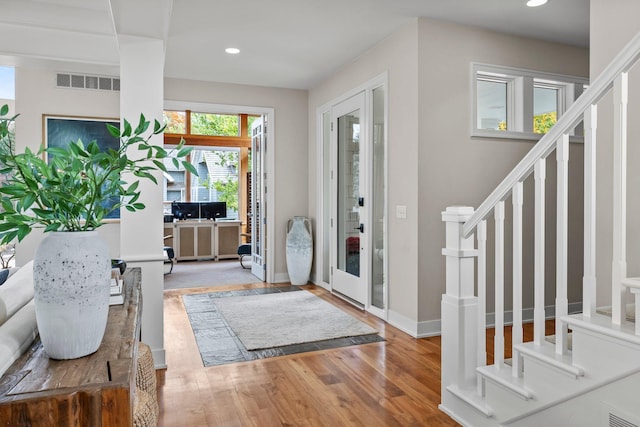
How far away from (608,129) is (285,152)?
4.06 meters

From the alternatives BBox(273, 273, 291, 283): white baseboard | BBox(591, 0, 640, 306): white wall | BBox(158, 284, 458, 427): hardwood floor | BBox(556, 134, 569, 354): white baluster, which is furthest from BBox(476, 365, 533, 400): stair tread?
BBox(273, 273, 291, 283): white baseboard

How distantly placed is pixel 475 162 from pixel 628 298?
5.91 feet

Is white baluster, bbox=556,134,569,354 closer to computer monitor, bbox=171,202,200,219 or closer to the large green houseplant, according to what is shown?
the large green houseplant

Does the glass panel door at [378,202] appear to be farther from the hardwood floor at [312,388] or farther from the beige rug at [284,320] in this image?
the hardwood floor at [312,388]

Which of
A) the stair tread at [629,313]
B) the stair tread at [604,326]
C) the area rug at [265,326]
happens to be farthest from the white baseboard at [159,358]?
the stair tread at [629,313]

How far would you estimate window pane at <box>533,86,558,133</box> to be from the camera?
4324 mm

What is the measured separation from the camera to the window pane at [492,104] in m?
4.06

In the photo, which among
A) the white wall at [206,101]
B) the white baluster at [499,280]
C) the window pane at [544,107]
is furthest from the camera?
the white wall at [206,101]

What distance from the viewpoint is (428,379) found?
2.81m

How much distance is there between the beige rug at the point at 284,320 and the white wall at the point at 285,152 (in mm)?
1227

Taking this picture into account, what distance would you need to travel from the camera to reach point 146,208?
118 inches

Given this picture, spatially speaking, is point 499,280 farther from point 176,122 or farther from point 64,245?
point 176,122

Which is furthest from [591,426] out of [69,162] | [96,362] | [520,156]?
[520,156]

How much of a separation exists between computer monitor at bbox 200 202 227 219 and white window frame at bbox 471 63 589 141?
586cm
